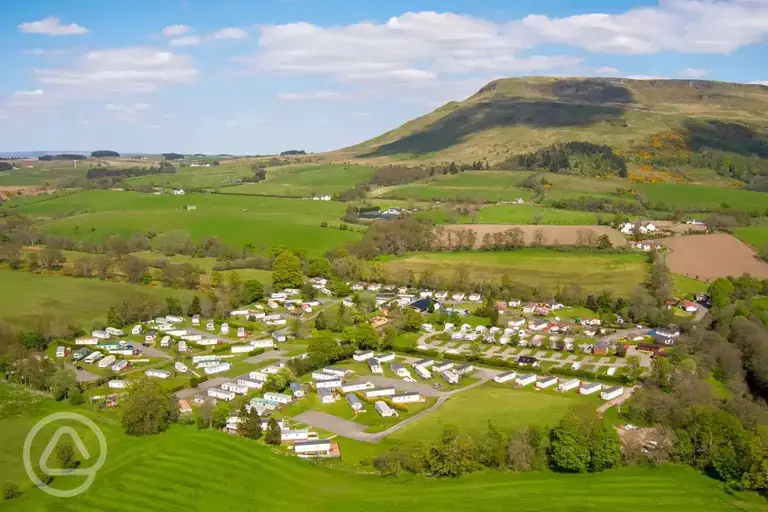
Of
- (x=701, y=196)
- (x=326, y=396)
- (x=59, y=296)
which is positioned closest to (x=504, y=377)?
(x=326, y=396)

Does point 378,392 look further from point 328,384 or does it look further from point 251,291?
point 251,291

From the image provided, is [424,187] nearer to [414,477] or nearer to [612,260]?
[612,260]

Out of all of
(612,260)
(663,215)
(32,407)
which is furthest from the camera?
(663,215)

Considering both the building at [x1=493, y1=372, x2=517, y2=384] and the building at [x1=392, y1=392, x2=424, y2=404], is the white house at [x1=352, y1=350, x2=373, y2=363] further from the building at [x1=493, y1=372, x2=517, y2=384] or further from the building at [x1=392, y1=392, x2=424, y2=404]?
the building at [x1=493, y1=372, x2=517, y2=384]

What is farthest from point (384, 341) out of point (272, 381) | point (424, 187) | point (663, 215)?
point (424, 187)

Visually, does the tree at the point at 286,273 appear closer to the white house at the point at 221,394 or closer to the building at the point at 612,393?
the white house at the point at 221,394

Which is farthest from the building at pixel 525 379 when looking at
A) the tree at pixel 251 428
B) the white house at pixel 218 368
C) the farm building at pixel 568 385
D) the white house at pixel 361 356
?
the white house at pixel 218 368

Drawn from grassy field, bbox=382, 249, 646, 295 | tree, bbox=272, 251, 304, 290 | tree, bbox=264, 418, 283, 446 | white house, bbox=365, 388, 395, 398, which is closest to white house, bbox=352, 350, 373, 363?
white house, bbox=365, 388, 395, 398
